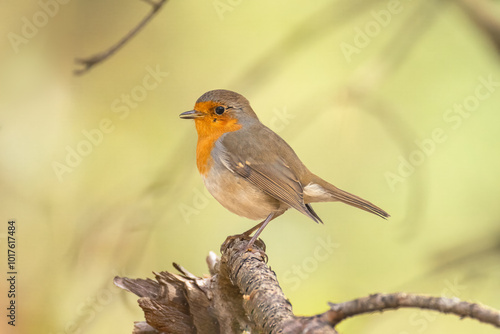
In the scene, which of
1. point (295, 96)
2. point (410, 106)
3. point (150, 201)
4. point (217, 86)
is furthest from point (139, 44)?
point (410, 106)

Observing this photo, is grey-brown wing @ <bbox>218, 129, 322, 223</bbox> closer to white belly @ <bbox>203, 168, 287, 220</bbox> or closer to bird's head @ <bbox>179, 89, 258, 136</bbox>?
white belly @ <bbox>203, 168, 287, 220</bbox>

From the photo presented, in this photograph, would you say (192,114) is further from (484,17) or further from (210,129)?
(484,17)

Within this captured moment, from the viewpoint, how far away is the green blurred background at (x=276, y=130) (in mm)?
2844

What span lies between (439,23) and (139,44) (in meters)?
1.92

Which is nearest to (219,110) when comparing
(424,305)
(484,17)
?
(484,17)

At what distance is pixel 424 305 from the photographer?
0.97 meters

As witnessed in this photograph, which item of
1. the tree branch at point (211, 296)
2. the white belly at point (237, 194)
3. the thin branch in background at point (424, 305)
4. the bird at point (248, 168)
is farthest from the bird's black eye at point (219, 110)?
the thin branch in background at point (424, 305)

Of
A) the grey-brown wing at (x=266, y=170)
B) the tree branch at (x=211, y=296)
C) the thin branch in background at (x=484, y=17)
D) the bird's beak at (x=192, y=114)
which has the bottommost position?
the tree branch at (x=211, y=296)

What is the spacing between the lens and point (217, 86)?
11.4ft

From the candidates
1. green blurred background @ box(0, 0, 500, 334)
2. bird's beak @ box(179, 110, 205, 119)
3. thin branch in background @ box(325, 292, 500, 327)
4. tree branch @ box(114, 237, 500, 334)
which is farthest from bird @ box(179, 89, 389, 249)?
thin branch in background @ box(325, 292, 500, 327)

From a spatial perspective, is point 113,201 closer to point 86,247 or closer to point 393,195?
point 86,247

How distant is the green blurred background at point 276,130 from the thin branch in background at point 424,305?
1698mm

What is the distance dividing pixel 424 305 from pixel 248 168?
1649 millimetres

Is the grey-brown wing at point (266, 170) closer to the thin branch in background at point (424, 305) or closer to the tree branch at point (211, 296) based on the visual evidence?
the tree branch at point (211, 296)
